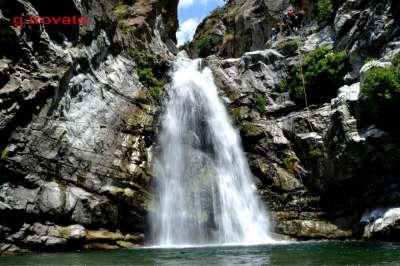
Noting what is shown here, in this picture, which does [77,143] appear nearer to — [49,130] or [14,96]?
[49,130]

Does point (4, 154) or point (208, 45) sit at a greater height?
point (208, 45)

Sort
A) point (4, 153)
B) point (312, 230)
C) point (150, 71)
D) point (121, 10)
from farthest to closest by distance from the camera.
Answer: point (121, 10) < point (150, 71) < point (312, 230) < point (4, 153)

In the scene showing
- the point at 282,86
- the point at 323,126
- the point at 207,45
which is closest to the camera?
the point at 323,126

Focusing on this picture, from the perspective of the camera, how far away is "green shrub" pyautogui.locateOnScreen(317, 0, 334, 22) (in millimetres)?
29031

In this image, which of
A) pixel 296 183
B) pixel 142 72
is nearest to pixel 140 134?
pixel 142 72

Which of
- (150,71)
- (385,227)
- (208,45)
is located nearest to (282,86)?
(150,71)

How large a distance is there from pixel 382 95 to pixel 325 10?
12591 millimetres

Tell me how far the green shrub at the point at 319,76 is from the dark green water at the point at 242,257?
36.4ft

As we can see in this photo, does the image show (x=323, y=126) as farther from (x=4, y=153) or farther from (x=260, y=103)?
(x=4, y=153)

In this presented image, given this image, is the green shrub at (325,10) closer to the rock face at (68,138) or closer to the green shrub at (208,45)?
the rock face at (68,138)

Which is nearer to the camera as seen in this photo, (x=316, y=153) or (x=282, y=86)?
(x=316, y=153)

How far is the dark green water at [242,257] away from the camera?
1243 centimetres

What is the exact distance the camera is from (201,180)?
21719mm

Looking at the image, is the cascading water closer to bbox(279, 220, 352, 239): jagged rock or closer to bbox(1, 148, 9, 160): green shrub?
bbox(279, 220, 352, 239): jagged rock
